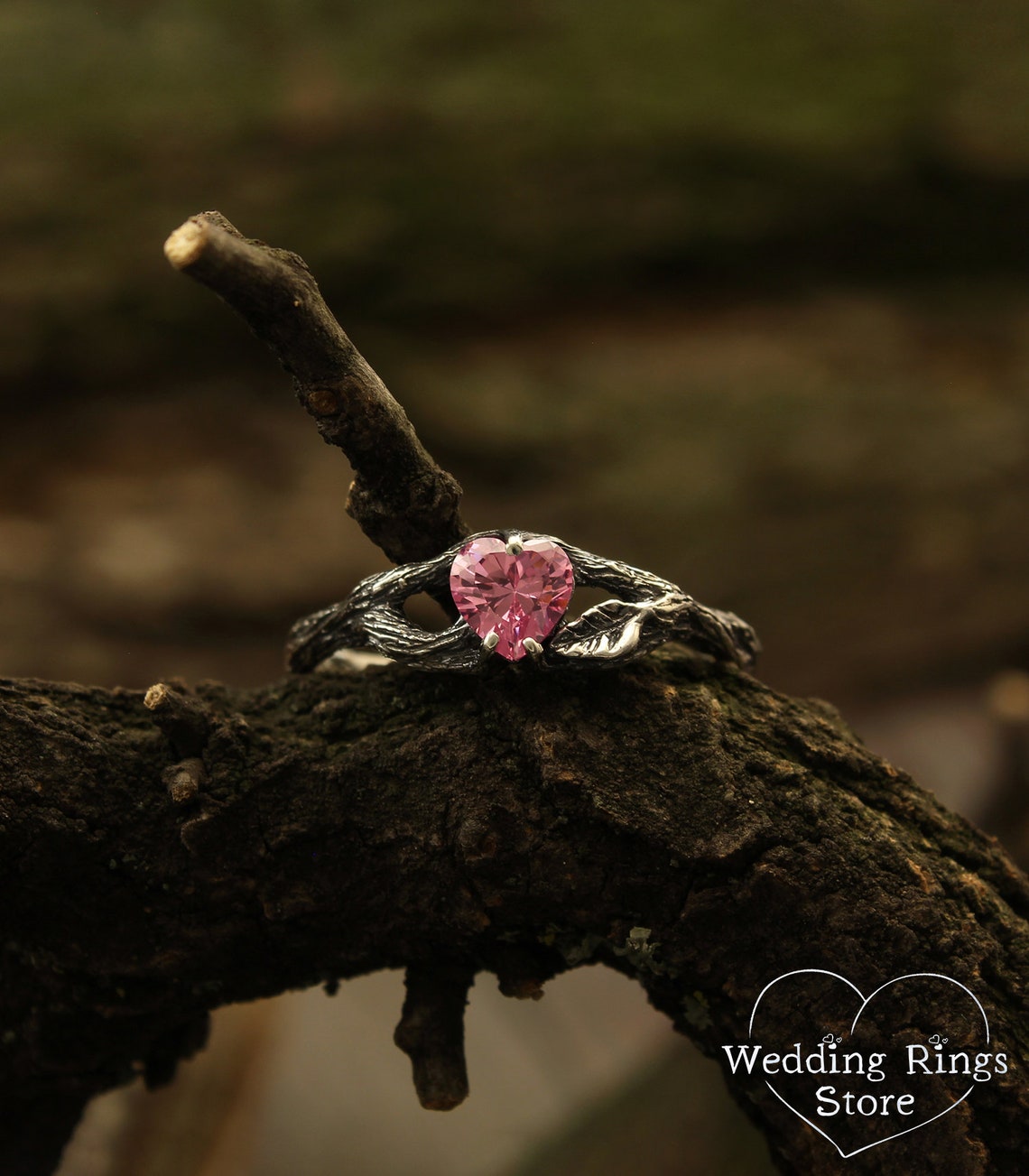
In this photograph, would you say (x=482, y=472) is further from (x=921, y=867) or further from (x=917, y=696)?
(x=921, y=867)

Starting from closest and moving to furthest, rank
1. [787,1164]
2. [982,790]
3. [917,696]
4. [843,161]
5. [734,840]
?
[734,840] < [787,1164] < [982,790] < [843,161] < [917,696]

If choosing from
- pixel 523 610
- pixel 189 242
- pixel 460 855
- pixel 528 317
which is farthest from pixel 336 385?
pixel 528 317

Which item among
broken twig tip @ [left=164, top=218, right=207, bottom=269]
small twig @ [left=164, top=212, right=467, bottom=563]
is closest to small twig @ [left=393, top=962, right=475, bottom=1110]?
small twig @ [left=164, top=212, right=467, bottom=563]

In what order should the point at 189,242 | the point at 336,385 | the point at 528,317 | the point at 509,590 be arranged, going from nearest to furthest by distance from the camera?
the point at 189,242, the point at 336,385, the point at 509,590, the point at 528,317

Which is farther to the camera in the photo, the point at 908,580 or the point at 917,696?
the point at 917,696

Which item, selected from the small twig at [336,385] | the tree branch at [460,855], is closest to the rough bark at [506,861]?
the tree branch at [460,855]

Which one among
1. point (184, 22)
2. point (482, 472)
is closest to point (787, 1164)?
point (482, 472)

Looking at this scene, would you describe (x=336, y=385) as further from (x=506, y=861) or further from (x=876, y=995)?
(x=876, y=995)
